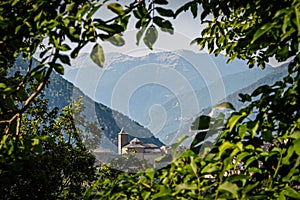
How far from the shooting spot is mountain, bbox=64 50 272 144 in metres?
1.90

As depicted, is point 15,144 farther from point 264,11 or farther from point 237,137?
point 264,11

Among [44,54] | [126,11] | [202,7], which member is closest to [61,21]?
[44,54]

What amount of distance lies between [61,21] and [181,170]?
23.7 inches

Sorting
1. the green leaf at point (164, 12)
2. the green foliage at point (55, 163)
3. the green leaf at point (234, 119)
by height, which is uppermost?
the green leaf at point (164, 12)

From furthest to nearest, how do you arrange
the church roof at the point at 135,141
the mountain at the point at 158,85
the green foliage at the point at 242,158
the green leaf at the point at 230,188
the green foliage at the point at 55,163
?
the green foliage at the point at 55,163 → the church roof at the point at 135,141 → the mountain at the point at 158,85 → the green foliage at the point at 242,158 → the green leaf at the point at 230,188

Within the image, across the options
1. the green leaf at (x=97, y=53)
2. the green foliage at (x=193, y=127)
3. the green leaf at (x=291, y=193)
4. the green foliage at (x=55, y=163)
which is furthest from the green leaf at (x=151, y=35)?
the green foliage at (x=55, y=163)

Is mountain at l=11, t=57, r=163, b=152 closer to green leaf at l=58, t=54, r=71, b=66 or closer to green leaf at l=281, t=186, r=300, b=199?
green leaf at l=58, t=54, r=71, b=66

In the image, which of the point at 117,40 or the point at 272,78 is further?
the point at 272,78

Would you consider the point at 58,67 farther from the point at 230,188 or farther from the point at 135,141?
the point at 135,141

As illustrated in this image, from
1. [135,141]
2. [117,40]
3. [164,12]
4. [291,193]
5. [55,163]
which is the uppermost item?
[164,12]

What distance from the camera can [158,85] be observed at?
2.02m

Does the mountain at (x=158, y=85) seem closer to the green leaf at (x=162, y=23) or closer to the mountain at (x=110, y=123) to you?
the mountain at (x=110, y=123)

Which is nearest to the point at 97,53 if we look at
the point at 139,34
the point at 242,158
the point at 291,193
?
the point at 139,34

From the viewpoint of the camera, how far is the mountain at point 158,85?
74.8 inches
